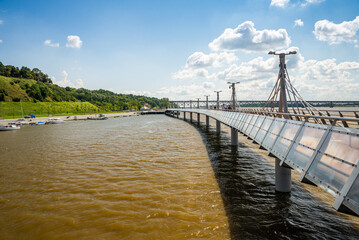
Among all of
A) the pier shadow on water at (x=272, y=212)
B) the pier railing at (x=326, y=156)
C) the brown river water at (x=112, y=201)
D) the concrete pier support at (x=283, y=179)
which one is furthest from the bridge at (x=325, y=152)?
the brown river water at (x=112, y=201)

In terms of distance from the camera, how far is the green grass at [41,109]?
10219 cm

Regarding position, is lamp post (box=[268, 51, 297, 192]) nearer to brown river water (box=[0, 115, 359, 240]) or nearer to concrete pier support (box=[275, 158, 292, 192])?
concrete pier support (box=[275, 158, 292, 192])

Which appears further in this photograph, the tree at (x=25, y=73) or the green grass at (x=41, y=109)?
the tree at (x=25, y=73)

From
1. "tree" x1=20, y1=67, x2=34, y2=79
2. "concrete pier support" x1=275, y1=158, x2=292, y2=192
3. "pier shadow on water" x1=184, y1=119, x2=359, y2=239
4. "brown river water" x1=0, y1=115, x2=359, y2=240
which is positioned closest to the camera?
"pier shadow on water" x1=184, y1=119, x2=359, y2=239

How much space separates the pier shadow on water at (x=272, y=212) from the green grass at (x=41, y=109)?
113 meters

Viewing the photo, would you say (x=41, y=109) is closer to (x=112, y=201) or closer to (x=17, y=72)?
(x=17, y=72)

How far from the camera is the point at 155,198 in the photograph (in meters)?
11.1

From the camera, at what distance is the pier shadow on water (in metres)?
8.08

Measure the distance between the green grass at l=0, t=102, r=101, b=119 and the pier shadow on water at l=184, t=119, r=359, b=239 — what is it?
371 ft

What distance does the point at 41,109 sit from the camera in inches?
4592

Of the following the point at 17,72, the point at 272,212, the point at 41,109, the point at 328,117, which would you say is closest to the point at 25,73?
the point at 17,72

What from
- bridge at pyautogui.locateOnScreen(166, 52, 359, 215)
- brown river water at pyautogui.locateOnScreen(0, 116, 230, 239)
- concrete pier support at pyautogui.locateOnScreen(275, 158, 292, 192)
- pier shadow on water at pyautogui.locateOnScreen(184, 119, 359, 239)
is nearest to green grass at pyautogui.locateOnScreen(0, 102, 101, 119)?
brown river water at pyautogui.locateOnScreen(0, 116, 230, 239)

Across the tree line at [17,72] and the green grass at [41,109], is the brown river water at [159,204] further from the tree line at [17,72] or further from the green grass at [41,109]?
the tree line at [17,72]

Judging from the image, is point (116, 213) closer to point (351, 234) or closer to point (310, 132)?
point (310, 132)
